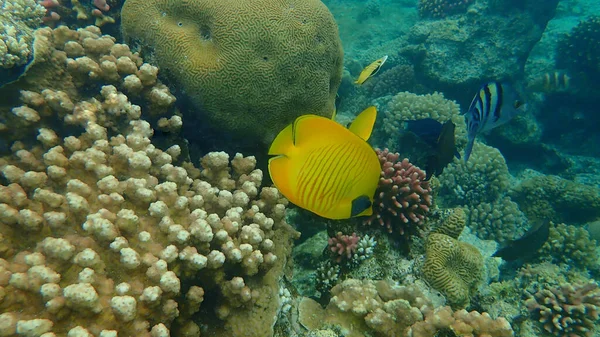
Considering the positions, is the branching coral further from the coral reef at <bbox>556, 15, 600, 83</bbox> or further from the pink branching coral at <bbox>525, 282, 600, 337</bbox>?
the coral reef at <bbox>556, 15, 600, 83</bbox>

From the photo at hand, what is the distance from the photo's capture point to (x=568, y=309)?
3885mm

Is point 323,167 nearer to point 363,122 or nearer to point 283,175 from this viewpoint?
point 283,175

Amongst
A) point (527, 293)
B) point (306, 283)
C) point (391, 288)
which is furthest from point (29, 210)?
point (527, 293)

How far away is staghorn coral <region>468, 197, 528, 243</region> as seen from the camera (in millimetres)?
6270

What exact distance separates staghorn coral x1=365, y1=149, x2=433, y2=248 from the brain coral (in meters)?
1.16

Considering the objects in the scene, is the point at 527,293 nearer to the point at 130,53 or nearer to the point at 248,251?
the point at 248,251

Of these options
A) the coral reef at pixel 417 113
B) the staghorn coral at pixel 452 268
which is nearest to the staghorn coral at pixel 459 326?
the staghorn coral at pixel 452 268

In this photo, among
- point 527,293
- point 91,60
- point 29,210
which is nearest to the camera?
point 29,210

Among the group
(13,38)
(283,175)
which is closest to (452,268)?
(283,175)

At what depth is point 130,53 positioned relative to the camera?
320 cm

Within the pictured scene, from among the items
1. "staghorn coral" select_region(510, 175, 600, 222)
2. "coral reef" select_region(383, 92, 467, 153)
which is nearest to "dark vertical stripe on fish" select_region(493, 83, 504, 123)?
"coral reef" select_region(383, 92, 467, 153)

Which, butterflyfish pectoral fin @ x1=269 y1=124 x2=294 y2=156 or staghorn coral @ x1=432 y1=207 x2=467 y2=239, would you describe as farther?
staghorn coral @ x1=432 y1=207 x2=467 y2=239

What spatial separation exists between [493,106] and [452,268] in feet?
5.90

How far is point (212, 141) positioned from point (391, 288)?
230 centimetres
